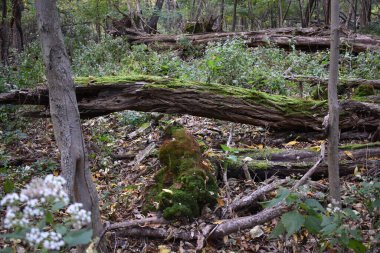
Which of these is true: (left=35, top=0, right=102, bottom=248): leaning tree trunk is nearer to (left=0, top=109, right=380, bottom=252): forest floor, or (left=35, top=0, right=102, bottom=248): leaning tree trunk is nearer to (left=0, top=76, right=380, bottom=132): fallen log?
(left=0, top=109, right=380, bottom=252): forest floor

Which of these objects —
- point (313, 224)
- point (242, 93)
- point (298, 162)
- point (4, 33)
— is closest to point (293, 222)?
point (313, 224)

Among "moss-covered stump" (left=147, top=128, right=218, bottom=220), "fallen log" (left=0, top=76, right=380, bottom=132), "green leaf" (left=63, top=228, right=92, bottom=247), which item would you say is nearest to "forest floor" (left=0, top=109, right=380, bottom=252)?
"moss-covered stump" (left=147, top=128, right=218, bottom=220)

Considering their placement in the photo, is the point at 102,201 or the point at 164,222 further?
the point at 102,201

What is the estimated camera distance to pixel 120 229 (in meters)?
3.55

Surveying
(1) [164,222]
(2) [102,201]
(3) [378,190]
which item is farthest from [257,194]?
(2) [102,201]

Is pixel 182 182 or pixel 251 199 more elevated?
pixel 182 182

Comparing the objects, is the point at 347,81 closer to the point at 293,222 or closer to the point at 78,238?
the point at 293,222

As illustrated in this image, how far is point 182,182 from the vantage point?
3828 mm

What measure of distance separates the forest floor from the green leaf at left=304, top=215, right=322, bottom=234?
0.52 meters

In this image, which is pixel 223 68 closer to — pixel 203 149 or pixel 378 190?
pixel 203 149

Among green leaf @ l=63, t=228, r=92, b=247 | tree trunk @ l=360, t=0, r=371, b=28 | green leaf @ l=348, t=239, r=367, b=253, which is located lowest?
green leaf @ l=348, t=239, r=367, b=253

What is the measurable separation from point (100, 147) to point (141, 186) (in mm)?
1733

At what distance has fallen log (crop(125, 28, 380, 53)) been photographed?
35.0 ft

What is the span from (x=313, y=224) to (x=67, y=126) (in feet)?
6.45
